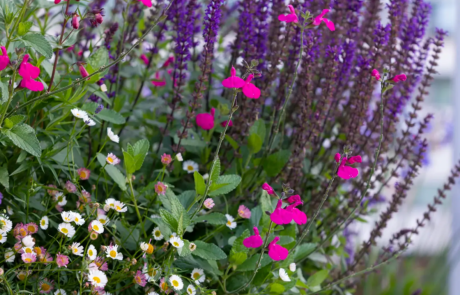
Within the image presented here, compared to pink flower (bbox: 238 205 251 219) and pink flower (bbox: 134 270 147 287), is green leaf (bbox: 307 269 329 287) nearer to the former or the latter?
pink flower (bbox: 238 205 251 219)

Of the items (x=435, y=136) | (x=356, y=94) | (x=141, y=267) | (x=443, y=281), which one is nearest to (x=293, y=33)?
(x=356, y=94)

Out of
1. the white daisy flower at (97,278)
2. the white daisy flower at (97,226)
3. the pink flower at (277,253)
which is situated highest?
the pink flower at (277,253)

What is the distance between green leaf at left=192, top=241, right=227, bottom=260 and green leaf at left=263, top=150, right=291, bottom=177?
0.65 ft

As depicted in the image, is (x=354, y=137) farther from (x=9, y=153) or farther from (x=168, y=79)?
(x=9, y=153)

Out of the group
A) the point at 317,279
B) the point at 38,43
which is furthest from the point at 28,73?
the point at 317,279

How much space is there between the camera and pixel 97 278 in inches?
23.8

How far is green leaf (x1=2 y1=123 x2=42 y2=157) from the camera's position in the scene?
1.97 feet

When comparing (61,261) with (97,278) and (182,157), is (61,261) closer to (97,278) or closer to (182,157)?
(97,278)

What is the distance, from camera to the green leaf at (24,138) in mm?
601

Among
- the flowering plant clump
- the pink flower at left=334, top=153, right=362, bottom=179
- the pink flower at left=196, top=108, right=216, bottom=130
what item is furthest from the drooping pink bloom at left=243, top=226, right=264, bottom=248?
the pink flower at left=196, top=108, right=216, bottom=130

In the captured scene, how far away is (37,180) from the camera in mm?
767

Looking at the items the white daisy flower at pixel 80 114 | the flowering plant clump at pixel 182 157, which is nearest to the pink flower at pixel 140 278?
the flowering plant clump at pixel 182 157

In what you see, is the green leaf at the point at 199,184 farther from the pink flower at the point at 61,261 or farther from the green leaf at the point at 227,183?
the pink flower at the point at 61,261

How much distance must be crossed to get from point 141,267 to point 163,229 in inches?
2.6
